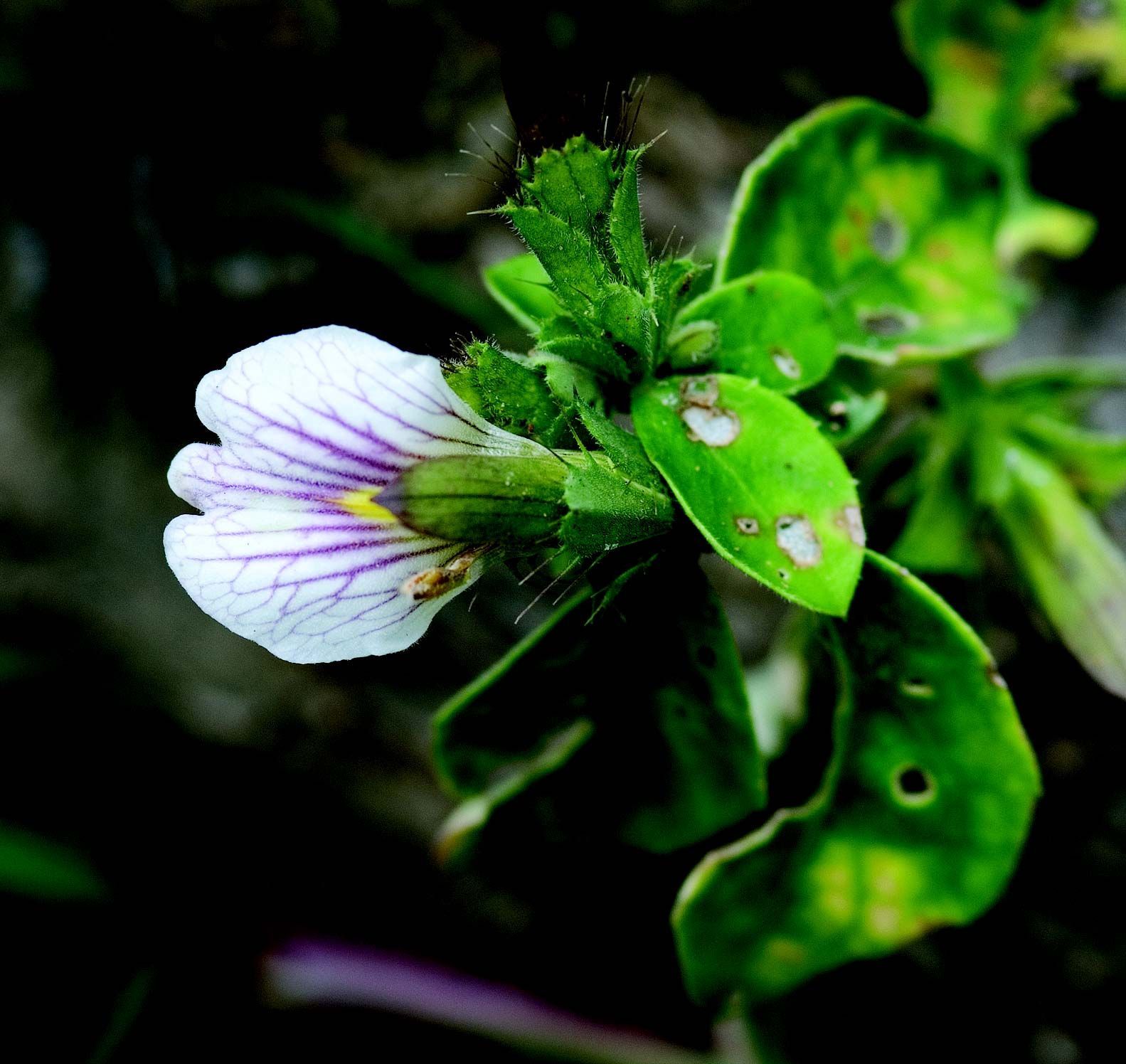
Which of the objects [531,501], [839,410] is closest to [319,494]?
[531,501]

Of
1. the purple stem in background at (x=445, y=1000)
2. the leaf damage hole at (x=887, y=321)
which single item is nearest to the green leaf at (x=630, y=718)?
the leaf damage hole at (x=887, y=321)

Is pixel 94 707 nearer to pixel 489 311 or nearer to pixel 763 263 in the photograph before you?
pixel 489 311

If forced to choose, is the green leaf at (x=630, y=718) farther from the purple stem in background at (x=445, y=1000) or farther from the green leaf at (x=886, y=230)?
the purple stem in background at (x=445, y=1000)

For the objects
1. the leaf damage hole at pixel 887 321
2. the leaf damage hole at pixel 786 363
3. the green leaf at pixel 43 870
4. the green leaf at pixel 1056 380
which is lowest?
the green leaf at pixel 43 870

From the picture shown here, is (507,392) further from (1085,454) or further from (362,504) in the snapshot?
(1085,454)

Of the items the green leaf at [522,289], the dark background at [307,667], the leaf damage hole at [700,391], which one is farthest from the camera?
the dark background at [307,667]

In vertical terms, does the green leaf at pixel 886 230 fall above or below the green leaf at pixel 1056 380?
above

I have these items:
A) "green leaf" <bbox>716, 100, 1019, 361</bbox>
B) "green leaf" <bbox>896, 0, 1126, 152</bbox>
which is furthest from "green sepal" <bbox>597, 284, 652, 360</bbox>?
"green leaf" <bbox>896, 0, 1126, 152</bbox>
